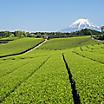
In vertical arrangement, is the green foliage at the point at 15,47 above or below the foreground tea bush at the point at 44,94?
below

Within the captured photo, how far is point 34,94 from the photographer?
998 inches

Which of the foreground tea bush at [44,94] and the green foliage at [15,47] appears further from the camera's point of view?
the green foliage at [15,47]

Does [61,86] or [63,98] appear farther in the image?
[61,86]

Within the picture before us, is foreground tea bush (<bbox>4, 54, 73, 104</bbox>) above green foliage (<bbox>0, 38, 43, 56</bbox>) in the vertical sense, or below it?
above

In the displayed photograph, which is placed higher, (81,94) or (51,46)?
(81,94)

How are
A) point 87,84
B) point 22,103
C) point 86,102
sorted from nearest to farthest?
1. point 86,102
2. point 22,103
3. point 87,84

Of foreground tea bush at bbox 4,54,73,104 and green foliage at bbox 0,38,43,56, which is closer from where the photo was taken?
foreground tea bush at bbox 4,54,73,104

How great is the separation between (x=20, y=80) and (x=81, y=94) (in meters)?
13.4

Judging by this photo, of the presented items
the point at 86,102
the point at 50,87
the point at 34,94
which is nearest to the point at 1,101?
the point at 34,94

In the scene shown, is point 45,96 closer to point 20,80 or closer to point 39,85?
point 39,85

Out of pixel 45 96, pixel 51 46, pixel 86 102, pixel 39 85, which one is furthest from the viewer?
pixel 51 46

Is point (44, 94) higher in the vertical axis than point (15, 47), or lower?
higher

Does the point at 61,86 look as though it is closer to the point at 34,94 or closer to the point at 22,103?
the point at 34,94

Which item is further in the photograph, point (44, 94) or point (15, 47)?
point (15, 47)
